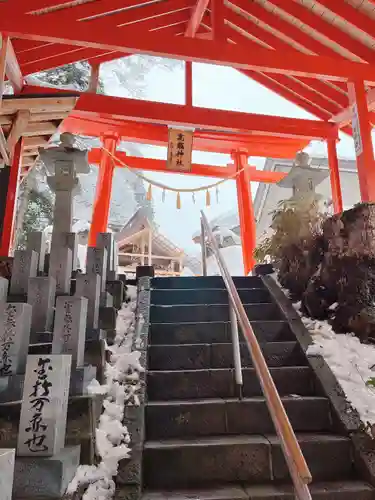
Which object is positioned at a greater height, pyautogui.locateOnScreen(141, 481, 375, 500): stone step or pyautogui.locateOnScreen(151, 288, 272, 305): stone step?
pyautogui.locateOnScreen(151, 288, 272, 305): stone step

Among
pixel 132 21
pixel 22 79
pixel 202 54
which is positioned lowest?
pixel 202 54

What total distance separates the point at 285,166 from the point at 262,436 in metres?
10.8

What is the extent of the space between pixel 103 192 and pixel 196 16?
14.3 feet

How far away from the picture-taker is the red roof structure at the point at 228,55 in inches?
220

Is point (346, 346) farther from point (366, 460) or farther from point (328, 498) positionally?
point (328, 498)

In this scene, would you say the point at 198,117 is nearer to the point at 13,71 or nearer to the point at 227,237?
the point at 13,71

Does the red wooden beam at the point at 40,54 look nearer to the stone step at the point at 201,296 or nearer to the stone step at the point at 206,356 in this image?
the stone step at the point at 201,296

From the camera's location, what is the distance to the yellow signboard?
28.5 feet

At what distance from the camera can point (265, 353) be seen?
340 centimetres

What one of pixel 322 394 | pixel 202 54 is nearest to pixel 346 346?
pixel 322 394

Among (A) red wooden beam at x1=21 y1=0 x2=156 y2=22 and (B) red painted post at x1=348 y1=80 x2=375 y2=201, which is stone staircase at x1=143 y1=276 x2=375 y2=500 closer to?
(B) red painted post at x1=348 y1=80 x2=375 y2=201

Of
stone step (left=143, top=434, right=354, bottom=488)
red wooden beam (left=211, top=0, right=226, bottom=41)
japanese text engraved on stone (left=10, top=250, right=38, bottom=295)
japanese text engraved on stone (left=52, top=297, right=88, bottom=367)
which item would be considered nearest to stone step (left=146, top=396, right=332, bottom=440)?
stone step (left=143, top=434, right=354, bottom=488)

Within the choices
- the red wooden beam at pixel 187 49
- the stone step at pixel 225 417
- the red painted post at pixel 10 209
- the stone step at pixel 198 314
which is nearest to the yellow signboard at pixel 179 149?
the red wooden beam at pixel 187 49

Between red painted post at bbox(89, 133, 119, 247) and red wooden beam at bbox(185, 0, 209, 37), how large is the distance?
2.97 meters
